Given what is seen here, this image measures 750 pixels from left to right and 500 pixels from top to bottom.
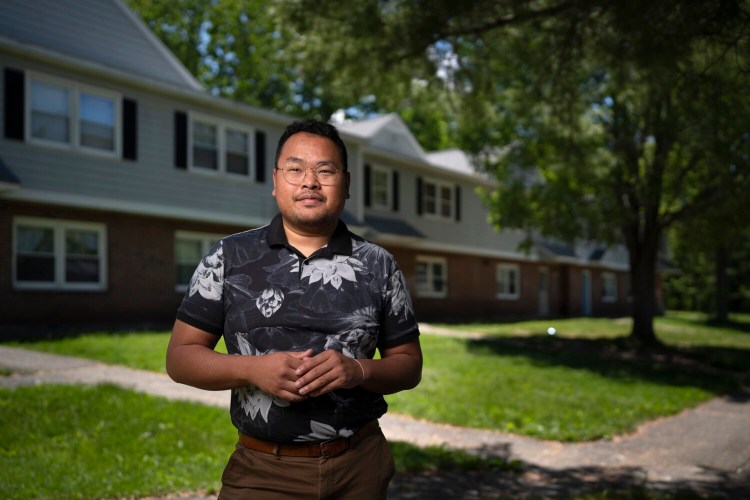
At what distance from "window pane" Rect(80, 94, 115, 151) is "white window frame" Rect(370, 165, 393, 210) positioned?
980cm

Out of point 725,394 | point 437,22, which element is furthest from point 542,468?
point 725,394

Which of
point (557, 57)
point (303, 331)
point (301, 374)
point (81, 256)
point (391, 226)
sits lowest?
point (301, 374)

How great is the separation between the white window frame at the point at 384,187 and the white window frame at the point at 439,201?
203cm

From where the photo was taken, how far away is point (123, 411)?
7.25m

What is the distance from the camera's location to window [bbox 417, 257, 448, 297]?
2656 centimetres

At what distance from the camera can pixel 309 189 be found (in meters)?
2.47

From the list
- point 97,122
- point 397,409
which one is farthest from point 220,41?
point 397,409

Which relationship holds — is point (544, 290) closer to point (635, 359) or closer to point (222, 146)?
point (635, 359)

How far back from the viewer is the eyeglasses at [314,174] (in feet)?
8.18

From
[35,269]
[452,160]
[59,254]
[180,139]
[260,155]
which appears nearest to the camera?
[35,269]

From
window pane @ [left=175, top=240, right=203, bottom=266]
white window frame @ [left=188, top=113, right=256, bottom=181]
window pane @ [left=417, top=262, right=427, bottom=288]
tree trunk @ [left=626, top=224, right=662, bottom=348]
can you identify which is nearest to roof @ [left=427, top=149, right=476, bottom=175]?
window pane @ [left=417, top=262, right=427, bottom=288]

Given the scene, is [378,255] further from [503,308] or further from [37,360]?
[503,308]

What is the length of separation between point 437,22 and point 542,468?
14.6ft

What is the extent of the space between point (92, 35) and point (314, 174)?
16.2m
